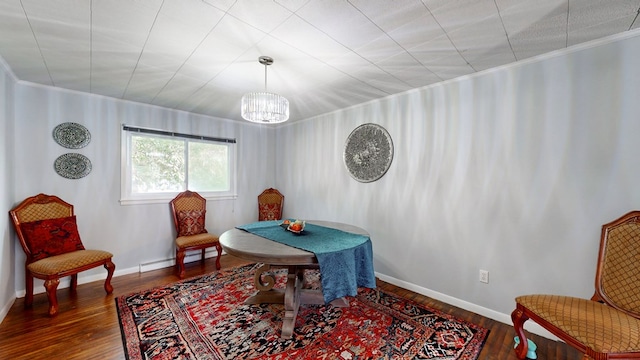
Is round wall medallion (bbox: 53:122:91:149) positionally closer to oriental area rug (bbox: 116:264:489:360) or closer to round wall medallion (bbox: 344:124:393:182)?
oriental area rug (bbox: 116:264:489:360)

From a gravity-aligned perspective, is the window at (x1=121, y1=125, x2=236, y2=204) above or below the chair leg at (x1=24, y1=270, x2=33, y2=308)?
above

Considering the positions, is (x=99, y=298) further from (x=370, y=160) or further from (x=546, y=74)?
(x=546, y=74)

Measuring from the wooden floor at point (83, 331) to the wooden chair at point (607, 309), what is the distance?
0.27m

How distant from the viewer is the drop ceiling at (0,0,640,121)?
1.47m

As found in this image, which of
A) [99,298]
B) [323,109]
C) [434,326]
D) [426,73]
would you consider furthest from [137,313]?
[426,73]

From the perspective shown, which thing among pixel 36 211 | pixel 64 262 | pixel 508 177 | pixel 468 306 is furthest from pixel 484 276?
pixel 36 211

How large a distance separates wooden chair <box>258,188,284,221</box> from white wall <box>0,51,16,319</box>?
281 centimetres

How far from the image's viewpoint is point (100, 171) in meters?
3.13

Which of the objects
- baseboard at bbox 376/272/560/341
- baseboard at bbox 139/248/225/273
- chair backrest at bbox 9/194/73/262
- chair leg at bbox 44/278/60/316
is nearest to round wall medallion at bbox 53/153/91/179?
chair backrest at bbox 9/194/73/262

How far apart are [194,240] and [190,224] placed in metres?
0.38

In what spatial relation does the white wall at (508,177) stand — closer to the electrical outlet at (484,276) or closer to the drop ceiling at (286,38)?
the electrical outlet at (484,276)

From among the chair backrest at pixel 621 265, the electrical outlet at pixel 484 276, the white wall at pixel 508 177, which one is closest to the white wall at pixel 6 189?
the white wall at pixel 508 177

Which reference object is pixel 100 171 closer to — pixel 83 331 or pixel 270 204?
pixel 83 331

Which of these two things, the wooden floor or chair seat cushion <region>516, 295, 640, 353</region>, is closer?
chair seat cushion <region>516, 295, 640, 353</region>
